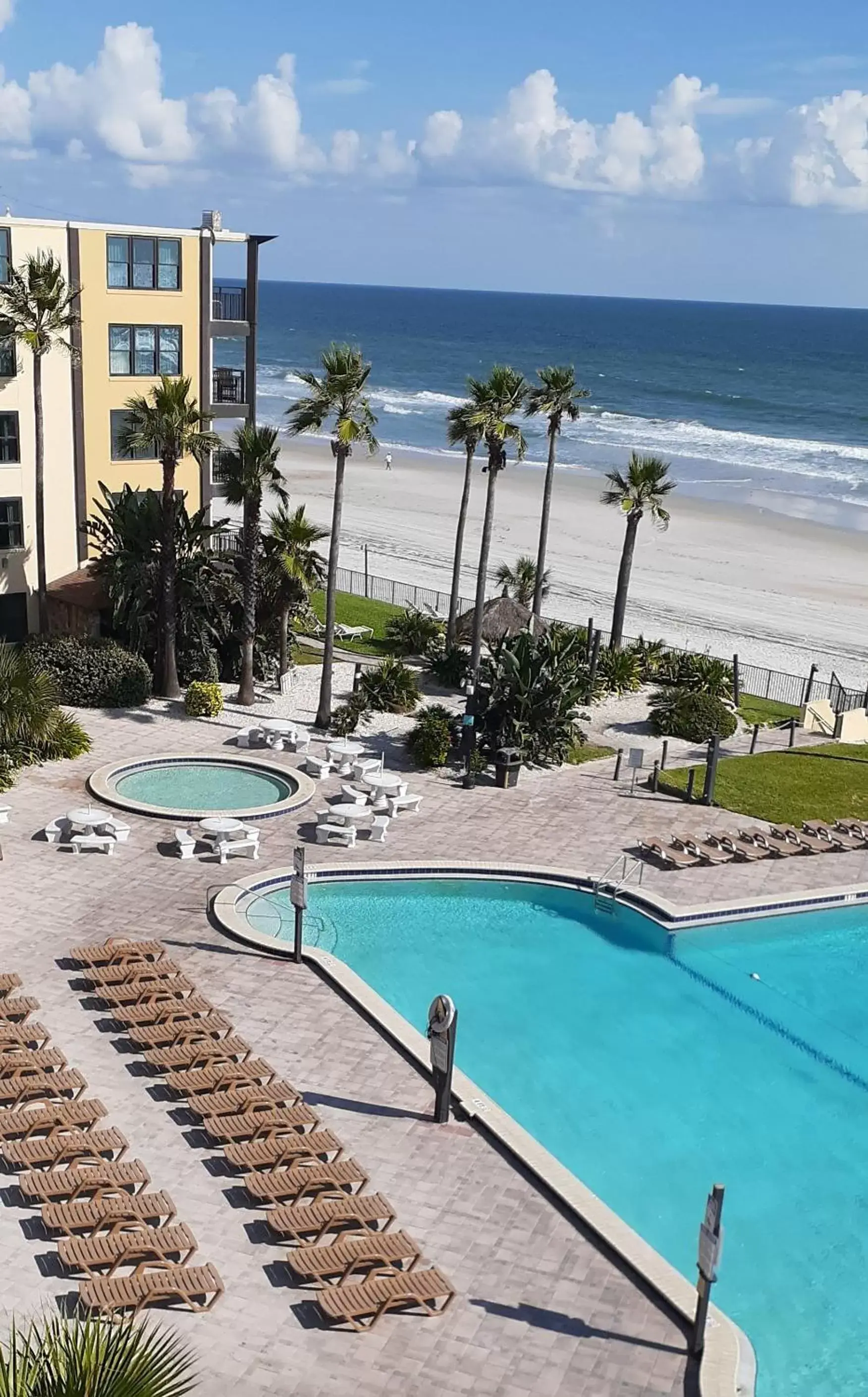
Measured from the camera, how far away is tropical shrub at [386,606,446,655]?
3659 centimetres

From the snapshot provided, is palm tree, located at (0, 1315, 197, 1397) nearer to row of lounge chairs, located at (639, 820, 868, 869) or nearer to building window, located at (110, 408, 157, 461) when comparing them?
row of lounge chairs, located at (639, 820, 868, 869)

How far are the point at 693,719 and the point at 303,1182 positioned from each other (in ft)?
65.0

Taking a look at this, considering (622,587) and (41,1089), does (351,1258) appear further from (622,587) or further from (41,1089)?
(622,587)

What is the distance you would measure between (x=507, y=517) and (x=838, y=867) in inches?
1645

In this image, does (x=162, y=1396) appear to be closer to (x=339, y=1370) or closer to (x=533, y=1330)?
(x=339, y=1370)

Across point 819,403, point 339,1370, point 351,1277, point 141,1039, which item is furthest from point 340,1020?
point 819,403

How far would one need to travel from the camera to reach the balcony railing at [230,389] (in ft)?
117

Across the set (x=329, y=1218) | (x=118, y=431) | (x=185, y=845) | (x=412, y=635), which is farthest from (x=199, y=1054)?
(x=118, y=431)

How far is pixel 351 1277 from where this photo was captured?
12.9m

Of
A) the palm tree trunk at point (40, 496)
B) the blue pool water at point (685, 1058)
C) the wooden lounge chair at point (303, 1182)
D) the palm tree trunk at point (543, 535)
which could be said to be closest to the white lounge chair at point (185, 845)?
the blue pool water at point (685, 1058)

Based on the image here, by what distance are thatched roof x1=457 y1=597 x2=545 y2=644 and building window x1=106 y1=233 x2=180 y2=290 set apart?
38.2ft

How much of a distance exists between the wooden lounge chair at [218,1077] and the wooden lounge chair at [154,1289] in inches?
128

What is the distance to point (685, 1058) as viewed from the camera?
18.5m

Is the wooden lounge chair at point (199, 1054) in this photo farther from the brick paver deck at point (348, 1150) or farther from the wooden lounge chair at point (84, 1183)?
the wooden lounge chair at point (84, 1183)
